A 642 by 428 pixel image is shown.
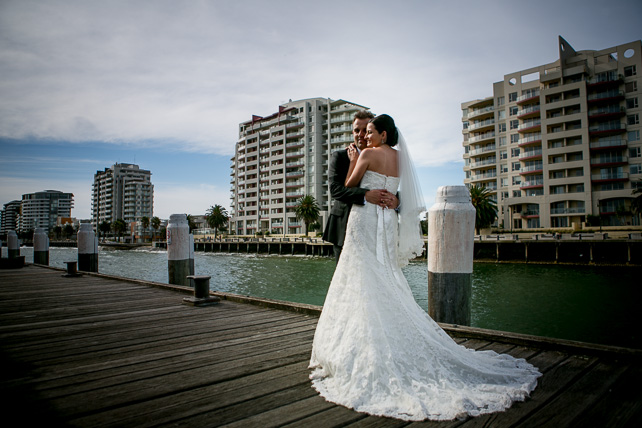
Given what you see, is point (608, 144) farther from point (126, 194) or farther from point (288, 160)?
point (126, 194)

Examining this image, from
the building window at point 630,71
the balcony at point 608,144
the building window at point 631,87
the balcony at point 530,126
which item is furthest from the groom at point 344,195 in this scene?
the building window at point 630,71

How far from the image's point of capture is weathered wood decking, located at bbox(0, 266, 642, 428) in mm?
2160

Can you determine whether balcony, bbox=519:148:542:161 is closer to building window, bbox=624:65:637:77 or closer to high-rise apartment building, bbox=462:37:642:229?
high-rise apartment building, bbox=462:37:642:229

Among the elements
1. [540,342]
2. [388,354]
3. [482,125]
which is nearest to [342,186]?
[388,354]

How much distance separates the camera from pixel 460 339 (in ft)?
12.5

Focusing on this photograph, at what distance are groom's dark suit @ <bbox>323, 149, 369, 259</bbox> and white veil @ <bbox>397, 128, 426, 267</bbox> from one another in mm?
441

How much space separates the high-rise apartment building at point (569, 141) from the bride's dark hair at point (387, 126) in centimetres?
5659

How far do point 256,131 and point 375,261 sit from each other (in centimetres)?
9827

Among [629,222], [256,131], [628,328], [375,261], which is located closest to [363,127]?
[375,261]

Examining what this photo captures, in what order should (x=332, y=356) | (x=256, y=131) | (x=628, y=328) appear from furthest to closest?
1. (x=256, y=131)
2. (x=628, y=328)
3. (x=332, y=356)

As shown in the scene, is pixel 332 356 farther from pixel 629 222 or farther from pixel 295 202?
pixel 295 202

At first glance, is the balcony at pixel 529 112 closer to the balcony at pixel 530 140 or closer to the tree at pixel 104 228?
the balcony at pixel 530 140

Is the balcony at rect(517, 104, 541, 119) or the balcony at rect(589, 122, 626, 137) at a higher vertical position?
the balcony at rect(517, 104, 541, 119)

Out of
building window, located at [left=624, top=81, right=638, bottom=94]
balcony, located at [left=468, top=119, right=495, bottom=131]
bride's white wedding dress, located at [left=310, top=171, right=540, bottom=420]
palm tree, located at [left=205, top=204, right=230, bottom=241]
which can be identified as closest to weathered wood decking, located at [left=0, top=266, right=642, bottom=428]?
bride's white wedding dress, located at [left=310, top=171, right=540, bottom=420]
